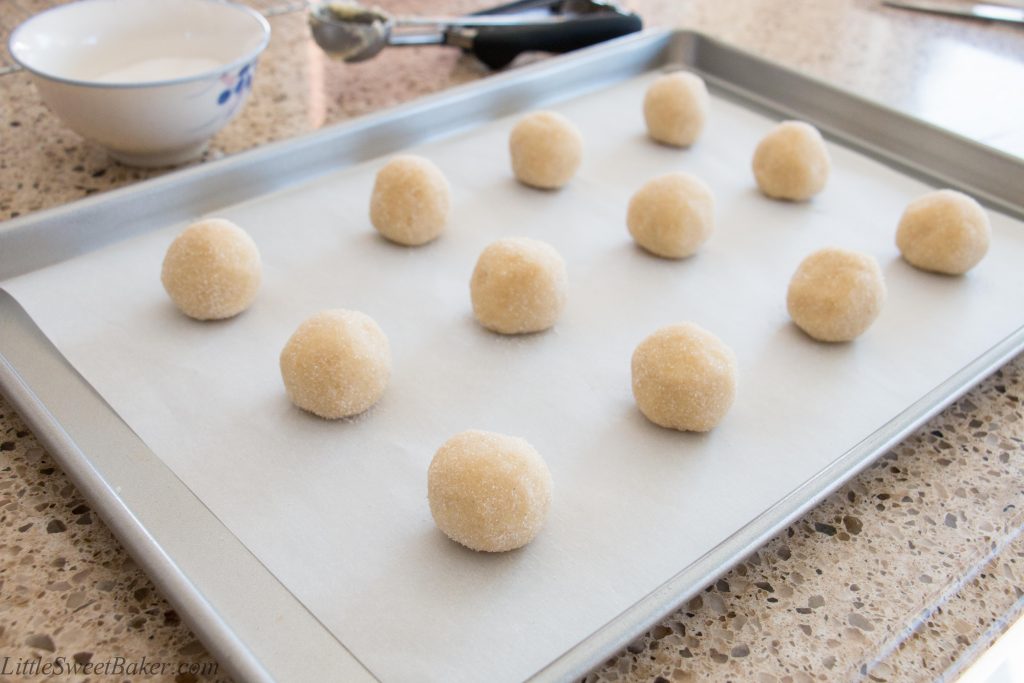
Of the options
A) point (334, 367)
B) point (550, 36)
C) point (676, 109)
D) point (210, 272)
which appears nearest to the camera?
point (334, 367)

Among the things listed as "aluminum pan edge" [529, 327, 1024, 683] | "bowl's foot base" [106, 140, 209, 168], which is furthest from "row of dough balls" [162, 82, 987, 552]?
"bowl's foot base" [106, 140, 209, 168]

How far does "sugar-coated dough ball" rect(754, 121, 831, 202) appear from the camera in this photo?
1421mm

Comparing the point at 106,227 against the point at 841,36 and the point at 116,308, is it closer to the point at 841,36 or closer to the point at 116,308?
the point at 116,308

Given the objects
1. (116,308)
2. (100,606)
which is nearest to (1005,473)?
(100,606)

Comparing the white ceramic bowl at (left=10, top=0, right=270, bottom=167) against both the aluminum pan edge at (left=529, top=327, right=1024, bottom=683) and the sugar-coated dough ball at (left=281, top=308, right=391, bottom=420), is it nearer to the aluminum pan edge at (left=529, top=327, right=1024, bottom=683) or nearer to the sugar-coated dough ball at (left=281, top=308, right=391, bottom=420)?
the sugar-coated dough ball at (left=281, top=308, right=391, bottom=420)

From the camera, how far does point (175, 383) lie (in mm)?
1039

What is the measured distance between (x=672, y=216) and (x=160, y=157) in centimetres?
77

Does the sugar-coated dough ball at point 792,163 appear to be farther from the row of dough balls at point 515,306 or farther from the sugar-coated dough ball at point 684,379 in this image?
the sugar-coated dough ball at point 684,379

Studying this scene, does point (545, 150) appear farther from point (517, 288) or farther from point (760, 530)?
point (760, 530)

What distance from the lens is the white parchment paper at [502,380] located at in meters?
0.83

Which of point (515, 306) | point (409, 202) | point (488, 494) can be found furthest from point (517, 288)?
point (488, 494)

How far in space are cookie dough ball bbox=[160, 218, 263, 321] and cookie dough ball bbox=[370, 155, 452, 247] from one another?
0.68ft

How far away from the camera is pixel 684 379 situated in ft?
3.23

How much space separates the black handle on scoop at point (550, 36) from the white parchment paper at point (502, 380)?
26 centimetres
